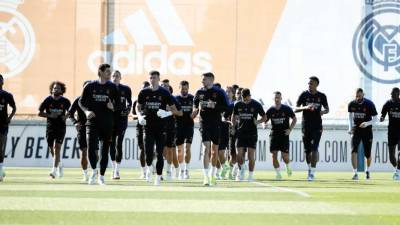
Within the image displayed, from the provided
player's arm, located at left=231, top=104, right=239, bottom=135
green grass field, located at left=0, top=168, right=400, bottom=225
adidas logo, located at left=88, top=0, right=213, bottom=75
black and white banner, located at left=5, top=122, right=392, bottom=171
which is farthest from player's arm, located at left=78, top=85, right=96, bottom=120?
black and white banner, located at left=5, top=122, right=392, bottom=171

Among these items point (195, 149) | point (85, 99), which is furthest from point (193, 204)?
point (195, 149)

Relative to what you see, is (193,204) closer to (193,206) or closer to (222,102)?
(193,206)

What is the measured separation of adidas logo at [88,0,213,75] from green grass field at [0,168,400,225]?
11.2m

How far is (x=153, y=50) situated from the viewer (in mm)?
30250

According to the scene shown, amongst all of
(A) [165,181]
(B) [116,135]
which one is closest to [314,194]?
(A) [165,181]

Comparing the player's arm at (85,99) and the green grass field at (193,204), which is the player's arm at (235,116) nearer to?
the green grass field at (193,204)

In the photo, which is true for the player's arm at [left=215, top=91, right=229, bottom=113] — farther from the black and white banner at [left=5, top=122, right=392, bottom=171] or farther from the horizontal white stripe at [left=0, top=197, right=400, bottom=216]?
the black and white banner at [left=5, top=122, right=392, bottom=171]

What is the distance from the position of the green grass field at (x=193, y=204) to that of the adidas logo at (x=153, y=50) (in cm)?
1122

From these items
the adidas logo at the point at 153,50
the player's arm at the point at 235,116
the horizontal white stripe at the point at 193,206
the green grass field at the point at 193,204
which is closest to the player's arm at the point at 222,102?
the green grass field at the point at 193,204

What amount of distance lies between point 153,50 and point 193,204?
1669 cm

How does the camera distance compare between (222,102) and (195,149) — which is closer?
(222,102)

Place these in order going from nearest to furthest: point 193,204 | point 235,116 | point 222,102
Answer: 1. point 193,204
2. point 222,102
3. point 235,116

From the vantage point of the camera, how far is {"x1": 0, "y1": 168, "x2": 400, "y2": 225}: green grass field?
11704mm

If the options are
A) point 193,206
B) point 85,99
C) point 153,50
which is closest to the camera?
point 193,206
